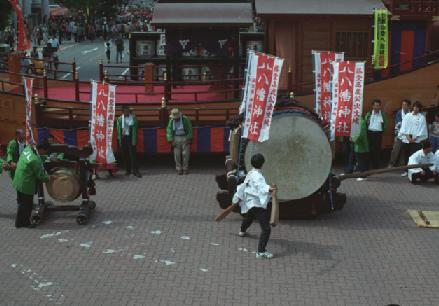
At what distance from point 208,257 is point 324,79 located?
539 cm

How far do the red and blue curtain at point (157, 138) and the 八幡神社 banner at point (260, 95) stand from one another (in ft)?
15.5

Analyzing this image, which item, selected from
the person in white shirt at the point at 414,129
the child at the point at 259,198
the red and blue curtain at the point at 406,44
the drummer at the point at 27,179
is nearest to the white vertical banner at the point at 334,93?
the person in white shirt at the point at 414,129

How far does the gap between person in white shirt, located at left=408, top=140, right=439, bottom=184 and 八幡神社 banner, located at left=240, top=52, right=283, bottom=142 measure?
14.9 feet

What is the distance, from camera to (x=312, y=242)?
1176 cm

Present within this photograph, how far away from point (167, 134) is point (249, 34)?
6.65m

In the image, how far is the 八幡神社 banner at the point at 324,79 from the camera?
14469mm

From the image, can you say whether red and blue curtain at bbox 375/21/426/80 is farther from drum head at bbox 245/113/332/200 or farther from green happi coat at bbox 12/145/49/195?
green happi coat at bbox 12/145/49/195

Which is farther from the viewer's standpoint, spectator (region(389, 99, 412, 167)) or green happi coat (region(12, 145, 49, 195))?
spectator (region(389, 99, 412, 167))

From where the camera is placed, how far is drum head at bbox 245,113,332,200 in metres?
12.6

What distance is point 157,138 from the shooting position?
55.5ft

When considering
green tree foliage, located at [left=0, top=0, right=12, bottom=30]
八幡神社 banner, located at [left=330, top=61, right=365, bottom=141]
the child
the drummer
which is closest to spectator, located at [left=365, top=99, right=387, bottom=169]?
八幡神社 banner, located at [left=330, top=61, right=365, bottom=141]

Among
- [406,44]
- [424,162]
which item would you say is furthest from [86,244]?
[406,44]

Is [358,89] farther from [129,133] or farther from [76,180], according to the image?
[76,180]

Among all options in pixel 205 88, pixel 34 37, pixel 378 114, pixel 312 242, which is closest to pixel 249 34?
pixel 205 88
